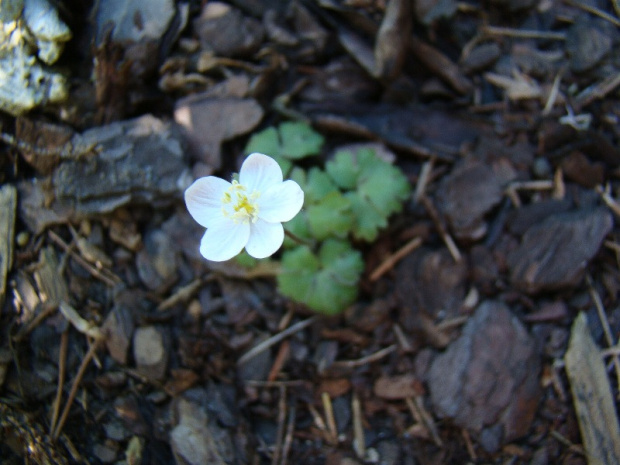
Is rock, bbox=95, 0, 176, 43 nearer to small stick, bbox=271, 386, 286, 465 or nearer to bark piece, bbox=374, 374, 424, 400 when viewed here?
small stick, bbox=271, 386, 286, 465

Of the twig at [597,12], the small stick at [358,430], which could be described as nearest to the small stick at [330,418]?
the small stick at [358,430]

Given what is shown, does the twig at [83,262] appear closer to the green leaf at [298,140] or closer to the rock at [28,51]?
the rock at [28,51]

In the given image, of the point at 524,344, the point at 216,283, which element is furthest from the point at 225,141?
the point at 524,344

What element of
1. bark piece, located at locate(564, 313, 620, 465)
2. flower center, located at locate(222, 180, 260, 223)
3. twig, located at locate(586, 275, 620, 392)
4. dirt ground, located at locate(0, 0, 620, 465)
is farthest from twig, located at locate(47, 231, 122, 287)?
twig, located at locate(586, 275, 620, 392)

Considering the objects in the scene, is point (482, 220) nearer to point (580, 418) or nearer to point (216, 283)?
point (580, 418)

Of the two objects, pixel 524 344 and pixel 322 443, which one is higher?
pixel 524 344

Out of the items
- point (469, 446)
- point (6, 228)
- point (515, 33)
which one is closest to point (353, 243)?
point (469, 446)
